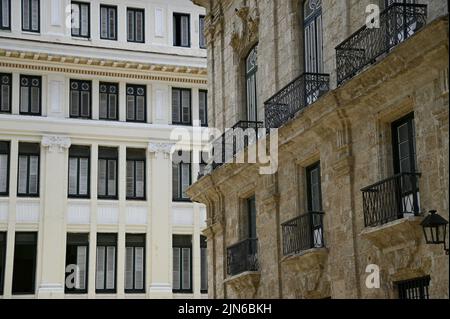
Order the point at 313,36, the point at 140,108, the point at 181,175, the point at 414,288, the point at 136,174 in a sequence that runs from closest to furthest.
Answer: the point at 414,288 < the point at 313,36 < the point at 136,174 < the point at 140,108 < the point at 181,175

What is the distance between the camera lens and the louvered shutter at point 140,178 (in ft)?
136

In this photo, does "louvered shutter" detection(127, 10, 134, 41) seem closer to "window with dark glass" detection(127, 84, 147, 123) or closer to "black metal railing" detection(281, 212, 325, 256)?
"window with dark glass" detection(127, 84, 147, 123)

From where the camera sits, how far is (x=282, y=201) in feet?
77.6

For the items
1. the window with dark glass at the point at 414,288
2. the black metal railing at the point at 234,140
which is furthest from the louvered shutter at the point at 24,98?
the window with dark glass at the point at 414,288

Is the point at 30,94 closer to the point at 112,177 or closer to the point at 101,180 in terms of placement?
the point at 101,180

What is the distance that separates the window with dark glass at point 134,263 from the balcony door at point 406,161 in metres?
23.3

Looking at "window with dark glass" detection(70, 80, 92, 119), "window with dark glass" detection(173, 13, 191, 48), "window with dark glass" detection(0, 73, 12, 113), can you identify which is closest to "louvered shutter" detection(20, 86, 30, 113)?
"window with dark glass" detection(0, 73, 12, 113)

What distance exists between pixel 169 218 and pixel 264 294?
1752cm

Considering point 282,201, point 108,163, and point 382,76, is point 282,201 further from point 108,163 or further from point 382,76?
point 108,163

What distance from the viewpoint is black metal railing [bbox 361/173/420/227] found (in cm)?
1770

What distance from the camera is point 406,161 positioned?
1859 cm

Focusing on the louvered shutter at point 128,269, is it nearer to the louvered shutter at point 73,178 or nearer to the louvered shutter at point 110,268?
the louvered shutter at point 110,268

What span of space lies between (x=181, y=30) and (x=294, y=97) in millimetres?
21476

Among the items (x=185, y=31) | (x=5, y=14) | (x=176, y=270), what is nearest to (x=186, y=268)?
(x=176, y=270)
